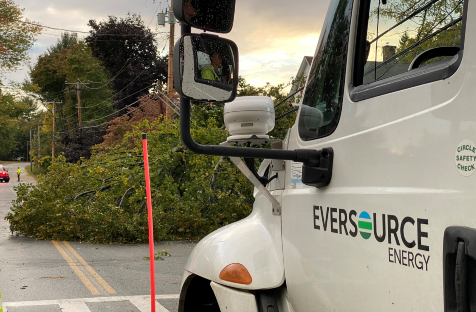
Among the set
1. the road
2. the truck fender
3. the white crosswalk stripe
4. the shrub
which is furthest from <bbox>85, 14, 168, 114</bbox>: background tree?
the truck fender

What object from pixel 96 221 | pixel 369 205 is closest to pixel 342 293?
pixel 369 205

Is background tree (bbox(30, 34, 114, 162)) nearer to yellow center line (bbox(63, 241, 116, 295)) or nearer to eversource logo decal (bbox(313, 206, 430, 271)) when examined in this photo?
yellow center line (bbox(63, 241, 116, 295))

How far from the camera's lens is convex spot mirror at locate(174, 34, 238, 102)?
185cm

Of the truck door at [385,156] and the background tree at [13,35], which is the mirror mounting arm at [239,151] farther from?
the background tree at [13,35]

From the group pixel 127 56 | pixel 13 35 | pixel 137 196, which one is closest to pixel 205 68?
pixel 137 196

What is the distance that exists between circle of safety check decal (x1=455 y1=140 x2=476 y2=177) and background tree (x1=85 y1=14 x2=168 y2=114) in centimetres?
4099

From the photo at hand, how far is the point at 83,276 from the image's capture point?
24.0ft

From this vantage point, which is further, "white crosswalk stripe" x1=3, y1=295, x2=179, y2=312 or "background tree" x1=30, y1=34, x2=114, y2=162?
"background tree" x1=30, y1=34, x2=114, y2=162

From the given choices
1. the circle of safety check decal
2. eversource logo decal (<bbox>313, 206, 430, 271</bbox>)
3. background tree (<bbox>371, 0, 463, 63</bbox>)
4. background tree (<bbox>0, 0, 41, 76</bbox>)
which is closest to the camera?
the circle of safety check decal

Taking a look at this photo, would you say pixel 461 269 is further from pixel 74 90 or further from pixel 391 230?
pixel 74 90

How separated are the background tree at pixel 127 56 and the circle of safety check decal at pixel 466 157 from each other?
40988 millimetres

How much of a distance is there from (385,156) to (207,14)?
88cm

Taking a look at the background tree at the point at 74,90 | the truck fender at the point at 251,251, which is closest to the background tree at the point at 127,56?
the background tree at the point at 74,90

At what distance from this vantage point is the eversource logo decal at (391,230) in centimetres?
146
